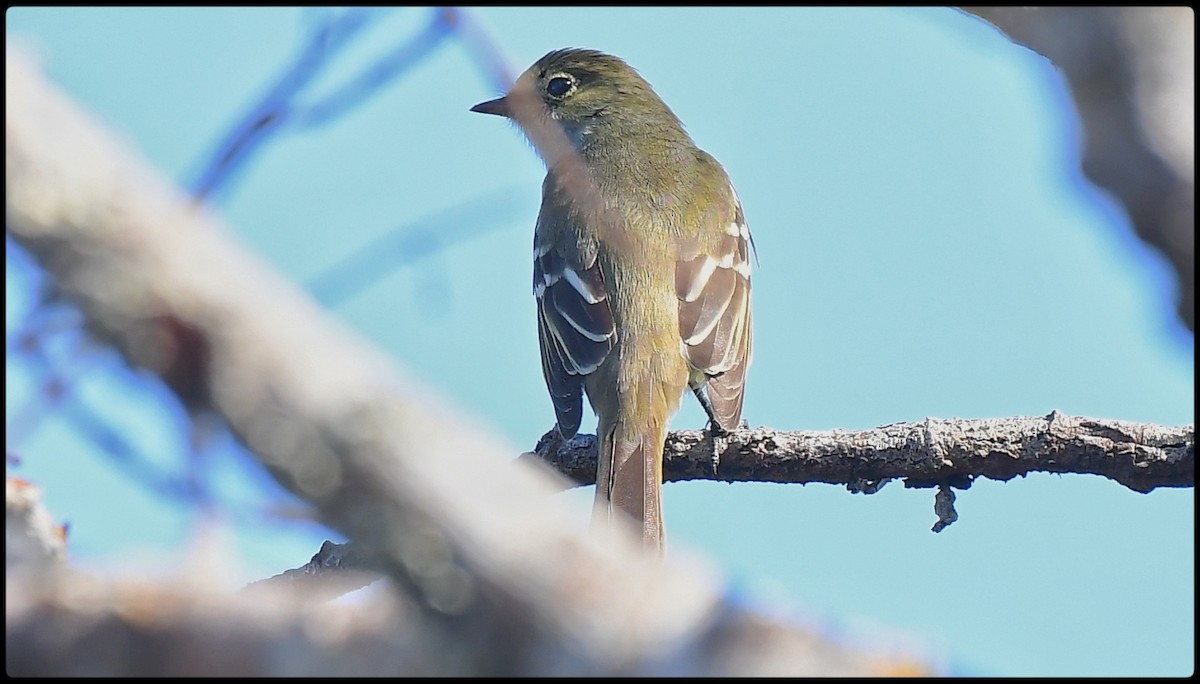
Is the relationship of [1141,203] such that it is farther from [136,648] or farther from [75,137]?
[136,648]

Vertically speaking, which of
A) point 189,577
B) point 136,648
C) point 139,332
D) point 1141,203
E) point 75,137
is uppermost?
point 1141,203

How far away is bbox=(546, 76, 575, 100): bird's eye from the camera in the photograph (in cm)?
820

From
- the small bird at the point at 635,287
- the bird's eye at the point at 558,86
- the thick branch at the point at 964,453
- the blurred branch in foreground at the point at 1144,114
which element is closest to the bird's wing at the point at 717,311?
the small bird at the point at 635,287

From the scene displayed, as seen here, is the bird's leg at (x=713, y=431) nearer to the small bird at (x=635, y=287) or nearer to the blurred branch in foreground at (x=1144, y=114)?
the small bird at (x=635, y=287)

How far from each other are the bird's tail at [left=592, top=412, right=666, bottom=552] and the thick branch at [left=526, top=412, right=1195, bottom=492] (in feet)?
1.11

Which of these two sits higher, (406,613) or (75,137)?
(75,137)

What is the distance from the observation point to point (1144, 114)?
139 cm

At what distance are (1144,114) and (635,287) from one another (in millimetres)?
4729

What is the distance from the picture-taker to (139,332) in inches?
50.4

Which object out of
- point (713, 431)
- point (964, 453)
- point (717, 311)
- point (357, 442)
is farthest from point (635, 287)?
point (357, 442)

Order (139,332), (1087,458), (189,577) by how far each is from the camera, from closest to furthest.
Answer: (139,332) < (189,577) < (1087,458)

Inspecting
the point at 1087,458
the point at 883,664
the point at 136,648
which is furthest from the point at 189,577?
the point at 1087,458

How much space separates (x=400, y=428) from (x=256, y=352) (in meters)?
0.18

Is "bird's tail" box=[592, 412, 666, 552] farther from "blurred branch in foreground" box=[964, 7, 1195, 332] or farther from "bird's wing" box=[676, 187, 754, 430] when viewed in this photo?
"blurred branch in foreground" box=[964, 7, 1195, 332]
